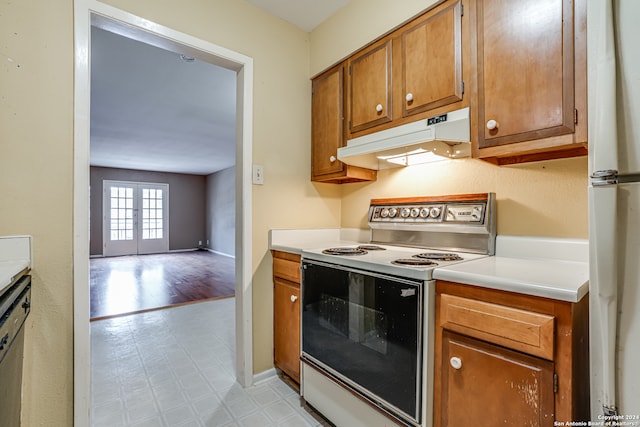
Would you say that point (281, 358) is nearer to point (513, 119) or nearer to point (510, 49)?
point (513, 119)

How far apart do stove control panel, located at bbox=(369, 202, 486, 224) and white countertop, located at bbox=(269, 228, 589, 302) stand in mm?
172

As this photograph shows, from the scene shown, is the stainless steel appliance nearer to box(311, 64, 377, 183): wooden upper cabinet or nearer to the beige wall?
the beige wall

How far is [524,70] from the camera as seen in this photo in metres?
1.17

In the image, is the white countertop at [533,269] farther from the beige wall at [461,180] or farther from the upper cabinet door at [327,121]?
the upper cabinet door at [327,121]

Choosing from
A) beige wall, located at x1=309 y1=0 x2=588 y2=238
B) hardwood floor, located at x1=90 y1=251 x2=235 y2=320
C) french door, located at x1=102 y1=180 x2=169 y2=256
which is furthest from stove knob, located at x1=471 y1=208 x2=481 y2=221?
french door, located at x1=102 y1=180 x2=169 y2=256

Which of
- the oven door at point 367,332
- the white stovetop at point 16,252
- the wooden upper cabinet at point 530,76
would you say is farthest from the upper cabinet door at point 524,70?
the white stovetop at point 16,252

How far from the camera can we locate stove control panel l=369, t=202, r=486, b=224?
60.1 inches

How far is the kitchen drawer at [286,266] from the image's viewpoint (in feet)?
5.88

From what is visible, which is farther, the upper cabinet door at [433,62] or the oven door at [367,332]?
the upper cabinet door at [433,62]

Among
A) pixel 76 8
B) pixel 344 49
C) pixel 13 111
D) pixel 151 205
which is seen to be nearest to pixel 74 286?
pixel 13 111

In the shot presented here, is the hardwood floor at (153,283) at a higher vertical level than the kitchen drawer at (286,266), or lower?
lower

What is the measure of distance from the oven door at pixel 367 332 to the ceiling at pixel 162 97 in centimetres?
180

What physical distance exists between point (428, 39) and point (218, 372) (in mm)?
2379

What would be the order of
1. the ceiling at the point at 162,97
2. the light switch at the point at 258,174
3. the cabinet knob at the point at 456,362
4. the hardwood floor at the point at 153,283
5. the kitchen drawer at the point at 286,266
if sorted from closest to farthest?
the cabinet knob at the point at 456,362 → the kitchen drawer at the point at 286,266 → the light switch at the point at 258,174 → the ceiling at the point at 162,97 → the hardwood floor at the point at 153,283
